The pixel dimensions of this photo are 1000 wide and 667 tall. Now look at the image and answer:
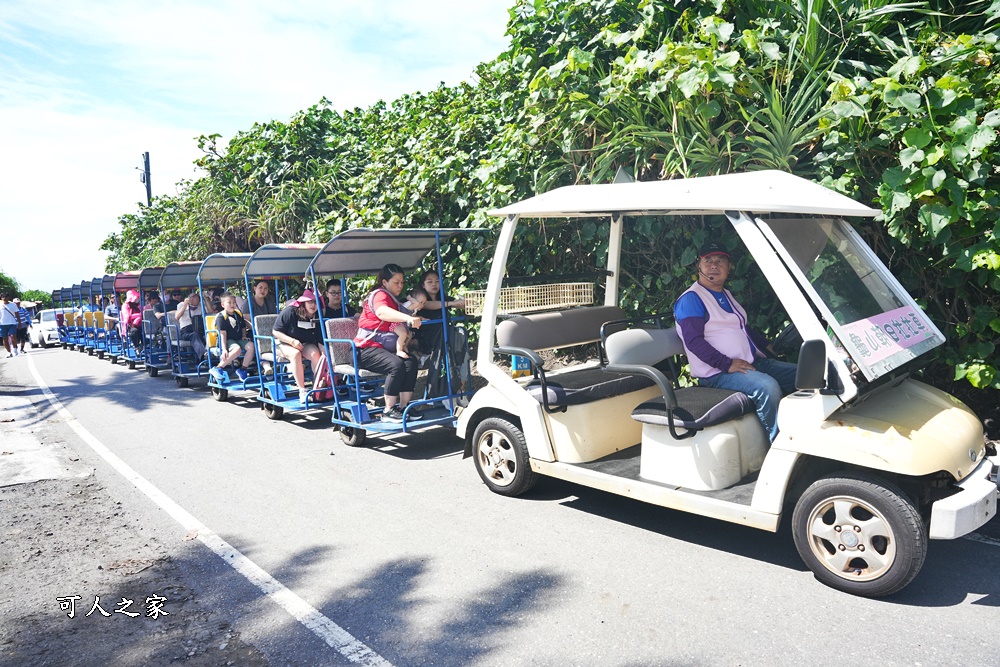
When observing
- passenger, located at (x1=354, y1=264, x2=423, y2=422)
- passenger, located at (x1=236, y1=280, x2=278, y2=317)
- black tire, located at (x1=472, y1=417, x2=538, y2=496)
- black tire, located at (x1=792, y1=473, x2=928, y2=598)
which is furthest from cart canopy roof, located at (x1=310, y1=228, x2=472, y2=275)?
black tire, located at (x1=792, y1=473, x2=928, y2=598)

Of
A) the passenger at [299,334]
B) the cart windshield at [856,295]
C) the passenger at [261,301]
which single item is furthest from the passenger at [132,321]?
the cart windshield at [856,295]

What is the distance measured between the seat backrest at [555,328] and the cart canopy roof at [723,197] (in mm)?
915

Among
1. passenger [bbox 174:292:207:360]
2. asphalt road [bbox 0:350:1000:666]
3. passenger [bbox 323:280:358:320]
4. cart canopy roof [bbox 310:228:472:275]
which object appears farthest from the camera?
passenger [bbox 174:292:207:360]

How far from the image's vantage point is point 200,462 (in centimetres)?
695

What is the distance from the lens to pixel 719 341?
16.0 feet

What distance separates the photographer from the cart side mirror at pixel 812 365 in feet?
11.7

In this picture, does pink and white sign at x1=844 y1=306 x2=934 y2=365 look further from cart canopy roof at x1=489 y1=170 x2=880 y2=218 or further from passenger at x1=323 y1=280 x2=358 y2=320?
passenger at x1=323 y1=280 x2=358 y2=320

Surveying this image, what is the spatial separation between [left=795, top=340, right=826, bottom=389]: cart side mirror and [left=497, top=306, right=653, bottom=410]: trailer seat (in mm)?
1585

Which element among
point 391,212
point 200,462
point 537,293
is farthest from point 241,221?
point 537,293

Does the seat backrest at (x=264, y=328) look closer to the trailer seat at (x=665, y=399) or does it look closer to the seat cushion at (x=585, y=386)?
the seat cushion at (x=585, y=386)

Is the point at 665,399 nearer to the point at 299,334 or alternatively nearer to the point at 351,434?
the point at 351,434

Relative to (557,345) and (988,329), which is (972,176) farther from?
(557,345)

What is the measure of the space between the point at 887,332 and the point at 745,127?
255cm

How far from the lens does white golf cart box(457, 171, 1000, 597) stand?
3.54 meters
